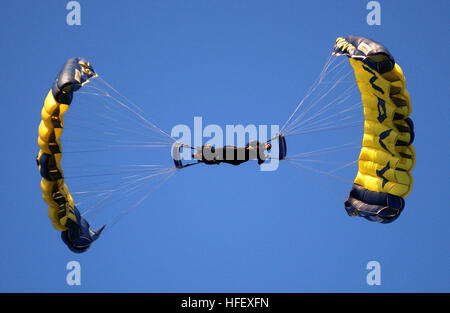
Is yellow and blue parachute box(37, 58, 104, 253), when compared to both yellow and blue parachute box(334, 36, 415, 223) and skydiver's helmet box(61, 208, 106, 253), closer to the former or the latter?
skydiver's helmet box(61, 208, 106, 253)

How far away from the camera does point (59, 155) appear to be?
2019 cm

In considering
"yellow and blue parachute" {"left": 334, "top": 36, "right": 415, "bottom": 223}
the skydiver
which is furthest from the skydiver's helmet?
"yellow and blue parachute" {"left": 334, "top": 36, "right": 415, "bottom": 223}

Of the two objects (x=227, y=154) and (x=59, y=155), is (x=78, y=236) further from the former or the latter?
(x=227, y=154)

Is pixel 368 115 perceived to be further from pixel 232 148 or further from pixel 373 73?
pixel 232 148

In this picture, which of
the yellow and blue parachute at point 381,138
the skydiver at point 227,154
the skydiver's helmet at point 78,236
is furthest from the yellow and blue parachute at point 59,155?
the yellow and blue parachute at point 381,138

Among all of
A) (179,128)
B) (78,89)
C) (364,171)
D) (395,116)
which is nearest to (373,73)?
(395,116)

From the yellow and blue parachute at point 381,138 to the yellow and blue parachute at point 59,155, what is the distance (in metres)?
5.93

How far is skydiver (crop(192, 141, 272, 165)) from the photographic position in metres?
19.7

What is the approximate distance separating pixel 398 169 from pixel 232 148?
3.91m

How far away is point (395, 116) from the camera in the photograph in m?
20.0

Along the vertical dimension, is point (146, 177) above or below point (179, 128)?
below

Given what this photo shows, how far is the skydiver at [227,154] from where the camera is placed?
64.7 feet

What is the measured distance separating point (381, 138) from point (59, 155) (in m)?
7.39

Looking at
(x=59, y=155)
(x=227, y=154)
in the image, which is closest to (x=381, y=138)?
(x=227, y=154)
